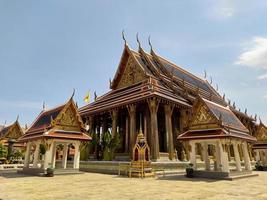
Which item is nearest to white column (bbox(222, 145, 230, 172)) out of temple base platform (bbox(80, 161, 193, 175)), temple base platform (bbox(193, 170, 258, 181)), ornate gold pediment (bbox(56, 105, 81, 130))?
temple base platform (bbox(193, 170, 258, 181))

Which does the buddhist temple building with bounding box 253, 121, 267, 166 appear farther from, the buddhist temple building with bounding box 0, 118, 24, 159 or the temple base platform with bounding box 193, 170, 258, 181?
the buddhist temple building with bounding box 0, 118, 24, 159

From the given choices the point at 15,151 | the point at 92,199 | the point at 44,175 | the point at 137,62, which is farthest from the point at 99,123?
the point at 92,199

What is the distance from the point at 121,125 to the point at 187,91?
28.8ft

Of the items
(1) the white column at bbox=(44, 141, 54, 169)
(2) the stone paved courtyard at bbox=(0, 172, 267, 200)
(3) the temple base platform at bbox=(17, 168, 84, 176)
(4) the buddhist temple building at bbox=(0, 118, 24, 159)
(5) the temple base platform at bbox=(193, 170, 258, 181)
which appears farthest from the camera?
(4) the buddhist temple building at bbox=(0, 118, 24, 159)

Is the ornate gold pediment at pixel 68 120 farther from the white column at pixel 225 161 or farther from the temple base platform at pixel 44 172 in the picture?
the white column at pixel 225 161

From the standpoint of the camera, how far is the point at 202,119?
12.6 metres

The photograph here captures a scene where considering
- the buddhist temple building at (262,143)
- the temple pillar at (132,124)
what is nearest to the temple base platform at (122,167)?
the temple pillar at (132,124)

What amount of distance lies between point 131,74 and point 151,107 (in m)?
7.96

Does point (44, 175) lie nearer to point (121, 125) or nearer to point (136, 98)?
point (136, 98)

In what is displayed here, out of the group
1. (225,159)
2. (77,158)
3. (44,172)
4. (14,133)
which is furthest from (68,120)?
(14,133)

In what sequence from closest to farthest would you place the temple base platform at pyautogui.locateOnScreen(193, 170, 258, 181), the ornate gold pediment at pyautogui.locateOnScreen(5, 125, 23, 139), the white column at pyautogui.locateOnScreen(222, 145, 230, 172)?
the temple base platform at pyautogui.locateOnScreen(193, 170, 258, 181) → the white column at pyautogui.locateOnScreen(222, 145, 230, 172) → the ornate gold pediment at pyautogui.locateOnScreen(5, 125, 23, 139)

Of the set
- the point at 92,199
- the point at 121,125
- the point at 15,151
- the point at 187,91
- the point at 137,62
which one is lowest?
the point at 92,199

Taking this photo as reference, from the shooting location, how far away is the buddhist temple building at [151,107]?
17.7 meters

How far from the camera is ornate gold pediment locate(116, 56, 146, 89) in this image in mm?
23641
